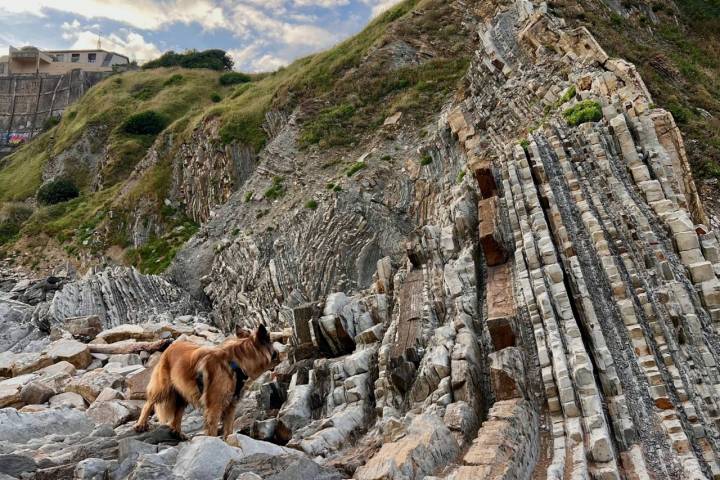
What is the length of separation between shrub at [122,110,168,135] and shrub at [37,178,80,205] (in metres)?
7.66

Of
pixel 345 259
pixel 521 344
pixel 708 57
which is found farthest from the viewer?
pixel 708 57

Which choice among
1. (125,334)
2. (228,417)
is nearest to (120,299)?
(125,334)

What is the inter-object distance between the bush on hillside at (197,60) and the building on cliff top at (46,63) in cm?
902

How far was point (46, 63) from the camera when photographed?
3273 inches

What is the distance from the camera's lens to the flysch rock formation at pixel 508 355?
16.9 feet

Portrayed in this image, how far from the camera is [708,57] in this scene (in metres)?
19.5

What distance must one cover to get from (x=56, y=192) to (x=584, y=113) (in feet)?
156

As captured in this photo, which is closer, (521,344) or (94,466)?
(94,466)

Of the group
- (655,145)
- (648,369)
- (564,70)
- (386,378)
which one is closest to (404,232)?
(564,70)

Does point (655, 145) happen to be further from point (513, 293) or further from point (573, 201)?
point (513, 293)

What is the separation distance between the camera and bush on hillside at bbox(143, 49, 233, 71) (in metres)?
69.8

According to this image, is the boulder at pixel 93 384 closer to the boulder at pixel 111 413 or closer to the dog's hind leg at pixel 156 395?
the boulder at pixel 111 413

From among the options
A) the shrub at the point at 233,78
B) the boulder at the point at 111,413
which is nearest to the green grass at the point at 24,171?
the shrub at the point at 233,78

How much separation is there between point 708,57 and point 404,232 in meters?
13.4
